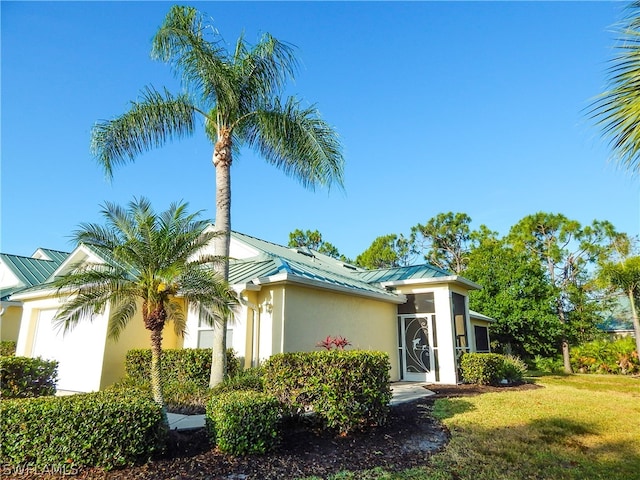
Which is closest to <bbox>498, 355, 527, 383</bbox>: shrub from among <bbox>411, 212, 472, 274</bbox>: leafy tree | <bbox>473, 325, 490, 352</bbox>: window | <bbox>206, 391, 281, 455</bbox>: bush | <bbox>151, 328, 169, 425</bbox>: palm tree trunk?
<bbox>473, 325, 490, 352</bbox>: window

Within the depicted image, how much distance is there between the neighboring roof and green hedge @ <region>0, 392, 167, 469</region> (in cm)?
1446

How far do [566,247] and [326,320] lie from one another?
27188mm

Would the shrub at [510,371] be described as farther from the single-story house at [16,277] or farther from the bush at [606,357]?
the single-story house at [16,277]

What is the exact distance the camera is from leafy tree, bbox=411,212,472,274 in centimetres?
3884

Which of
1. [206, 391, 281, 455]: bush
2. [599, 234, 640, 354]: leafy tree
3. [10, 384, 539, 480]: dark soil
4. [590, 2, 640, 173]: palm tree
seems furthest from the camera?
[599, 234, 640, 354]: leafy tree

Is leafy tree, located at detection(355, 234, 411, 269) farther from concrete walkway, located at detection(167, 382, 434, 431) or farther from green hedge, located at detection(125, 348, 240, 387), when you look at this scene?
green hedge, located at detection(125, 348, 240, 387)

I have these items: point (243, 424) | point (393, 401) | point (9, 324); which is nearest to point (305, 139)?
point (393, 401)

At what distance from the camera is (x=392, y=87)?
43.5 ft

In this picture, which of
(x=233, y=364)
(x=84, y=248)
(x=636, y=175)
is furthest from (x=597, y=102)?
(x=84, y=248)

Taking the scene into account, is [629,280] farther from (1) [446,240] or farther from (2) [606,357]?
(1) [446,240]

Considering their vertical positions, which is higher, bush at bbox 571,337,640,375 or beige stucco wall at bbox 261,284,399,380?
beige stucco wall at bbox 261,284,399,380

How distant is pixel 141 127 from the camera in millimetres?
11266

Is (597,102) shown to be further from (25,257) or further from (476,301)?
(25,257)

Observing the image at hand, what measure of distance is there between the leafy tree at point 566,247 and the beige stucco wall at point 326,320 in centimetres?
2106
